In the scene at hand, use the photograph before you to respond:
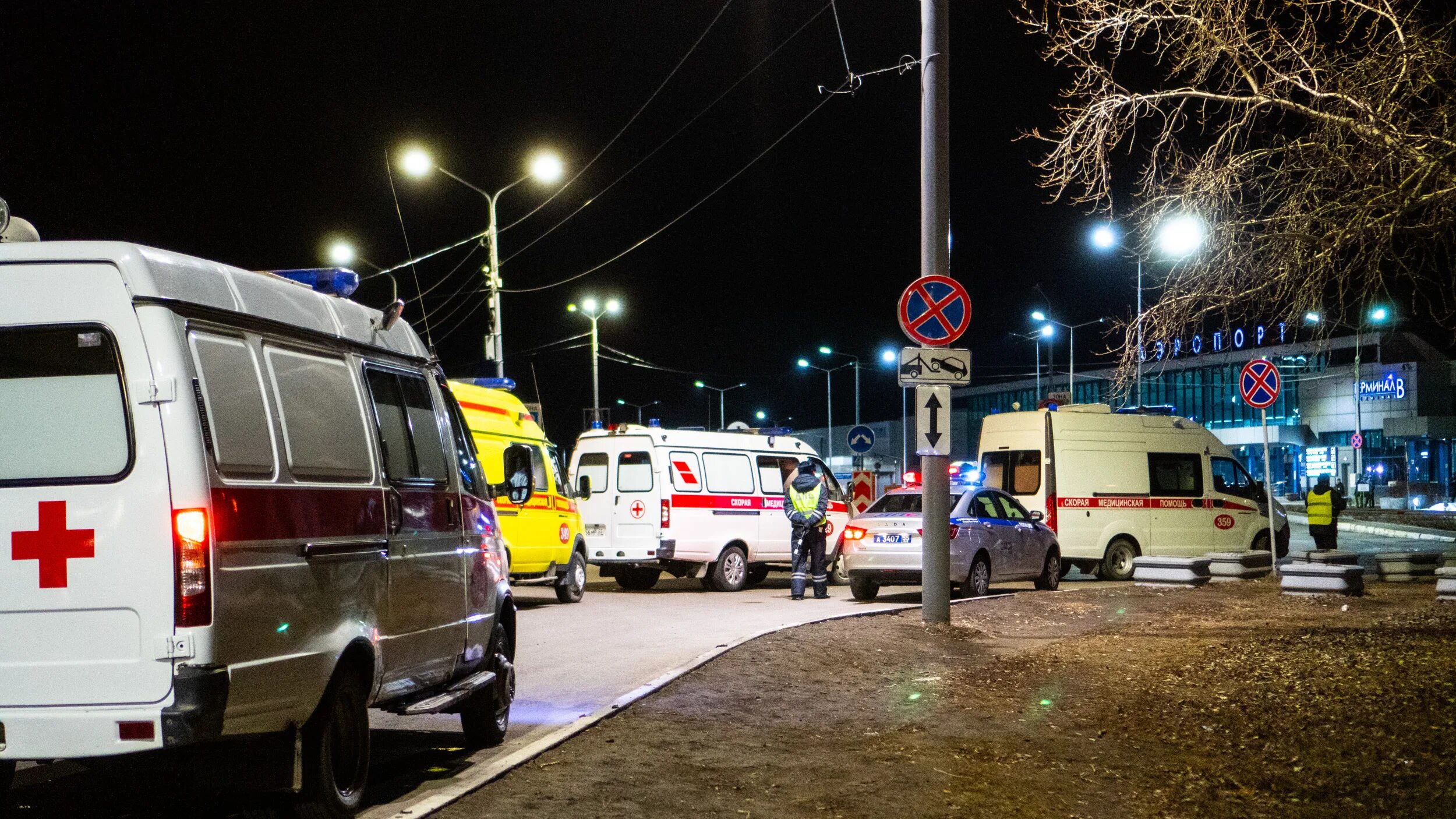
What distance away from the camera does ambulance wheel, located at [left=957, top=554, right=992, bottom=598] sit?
17609 mm

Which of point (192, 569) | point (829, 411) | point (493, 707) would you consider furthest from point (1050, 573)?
point (829, 411)

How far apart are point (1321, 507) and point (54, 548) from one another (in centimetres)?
2303

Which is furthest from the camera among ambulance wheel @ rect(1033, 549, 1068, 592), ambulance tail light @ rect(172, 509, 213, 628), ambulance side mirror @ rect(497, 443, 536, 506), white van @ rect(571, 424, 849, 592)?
white van @ rect(571, 424, 849, 592)

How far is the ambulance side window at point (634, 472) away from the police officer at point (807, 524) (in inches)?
97.4

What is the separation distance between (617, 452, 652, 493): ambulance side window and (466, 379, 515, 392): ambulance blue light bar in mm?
2017

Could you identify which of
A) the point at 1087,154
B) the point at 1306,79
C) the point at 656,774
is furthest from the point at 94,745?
the point at 1306,79

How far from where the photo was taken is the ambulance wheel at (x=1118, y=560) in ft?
72.7

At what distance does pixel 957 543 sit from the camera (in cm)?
1716

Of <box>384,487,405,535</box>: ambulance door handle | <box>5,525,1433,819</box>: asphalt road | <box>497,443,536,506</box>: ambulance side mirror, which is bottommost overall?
<box>5,525,1433,819</box>: asphalt road

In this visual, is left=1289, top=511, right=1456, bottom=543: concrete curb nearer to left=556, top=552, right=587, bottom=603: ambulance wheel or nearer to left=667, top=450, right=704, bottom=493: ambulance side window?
left=667, top=450, right=704, bottom=493: ambulance side window

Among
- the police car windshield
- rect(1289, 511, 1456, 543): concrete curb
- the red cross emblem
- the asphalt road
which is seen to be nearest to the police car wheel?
the asphalt road

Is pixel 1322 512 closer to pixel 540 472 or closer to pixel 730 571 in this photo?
pixel 730 571

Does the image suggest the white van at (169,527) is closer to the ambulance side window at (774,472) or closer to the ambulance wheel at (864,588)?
the ambulance wheel at (864,588)

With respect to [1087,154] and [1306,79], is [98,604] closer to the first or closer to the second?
[1087,154]
